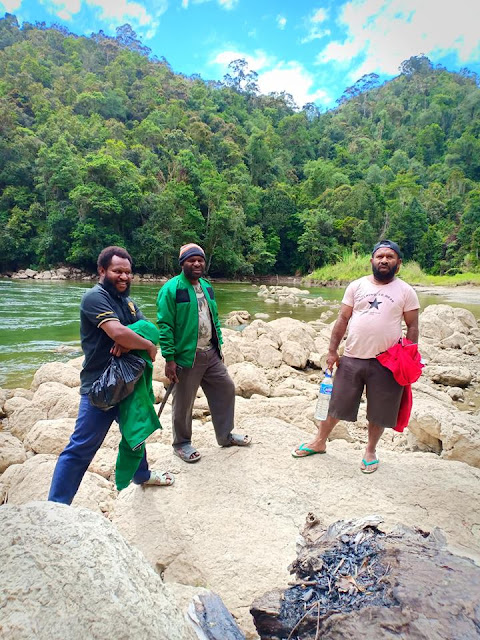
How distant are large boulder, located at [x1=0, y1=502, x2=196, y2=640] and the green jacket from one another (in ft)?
5.03

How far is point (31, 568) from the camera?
3.61ft

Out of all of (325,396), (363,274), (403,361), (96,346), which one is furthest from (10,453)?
(363,274)

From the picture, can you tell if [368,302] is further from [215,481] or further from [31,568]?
[31,568]

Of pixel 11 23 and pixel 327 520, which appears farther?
pixel 11 23

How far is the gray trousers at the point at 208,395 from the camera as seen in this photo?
2939 mm

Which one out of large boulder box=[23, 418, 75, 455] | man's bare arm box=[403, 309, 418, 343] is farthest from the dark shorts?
large boulder box=[23, 418, 75, 455]

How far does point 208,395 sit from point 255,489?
82cm

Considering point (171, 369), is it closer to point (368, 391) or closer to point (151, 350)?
point (151, 350)

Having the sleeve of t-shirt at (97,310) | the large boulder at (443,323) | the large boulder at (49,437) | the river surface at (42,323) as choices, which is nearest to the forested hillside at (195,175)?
the river surface at (42,323)

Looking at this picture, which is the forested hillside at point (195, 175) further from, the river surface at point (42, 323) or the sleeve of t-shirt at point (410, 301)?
the sleeve of t-shirt at point (410, 301)

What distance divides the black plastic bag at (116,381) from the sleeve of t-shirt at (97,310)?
0.81 feet

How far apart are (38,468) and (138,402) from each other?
108 cm

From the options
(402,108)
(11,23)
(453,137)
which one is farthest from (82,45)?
(453,137)

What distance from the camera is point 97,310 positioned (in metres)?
2.19
